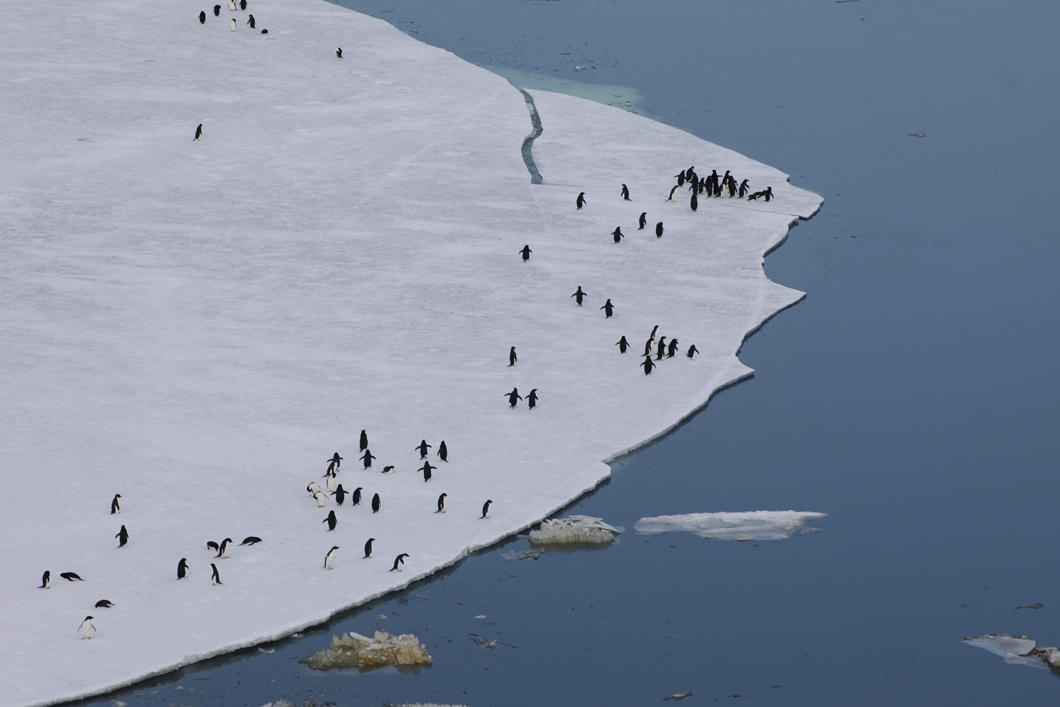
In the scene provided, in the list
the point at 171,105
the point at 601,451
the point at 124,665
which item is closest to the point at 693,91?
the point at 171,105

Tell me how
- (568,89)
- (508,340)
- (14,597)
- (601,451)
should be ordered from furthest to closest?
(568,89)
(508,340)
(601,451)
(14,597)

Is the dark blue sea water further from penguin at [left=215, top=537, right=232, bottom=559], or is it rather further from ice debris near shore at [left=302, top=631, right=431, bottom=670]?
penguin at [left=215, top=537, right=232, bottom=559]

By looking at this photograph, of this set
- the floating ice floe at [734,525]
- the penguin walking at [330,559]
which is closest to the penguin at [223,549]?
the penguin walking at [330,559]

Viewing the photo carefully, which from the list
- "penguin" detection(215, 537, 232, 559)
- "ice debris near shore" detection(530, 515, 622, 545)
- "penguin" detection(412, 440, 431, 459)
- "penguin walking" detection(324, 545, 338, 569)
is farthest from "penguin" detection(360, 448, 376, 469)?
"penguin" detection(215, 537, 232, 559)

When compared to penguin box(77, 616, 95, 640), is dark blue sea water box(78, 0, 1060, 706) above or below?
above

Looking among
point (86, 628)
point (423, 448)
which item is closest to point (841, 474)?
point (423, 448)

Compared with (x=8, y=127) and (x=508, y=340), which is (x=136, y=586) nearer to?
(x=508, y=340)

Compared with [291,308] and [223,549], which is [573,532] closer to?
[223,549]
